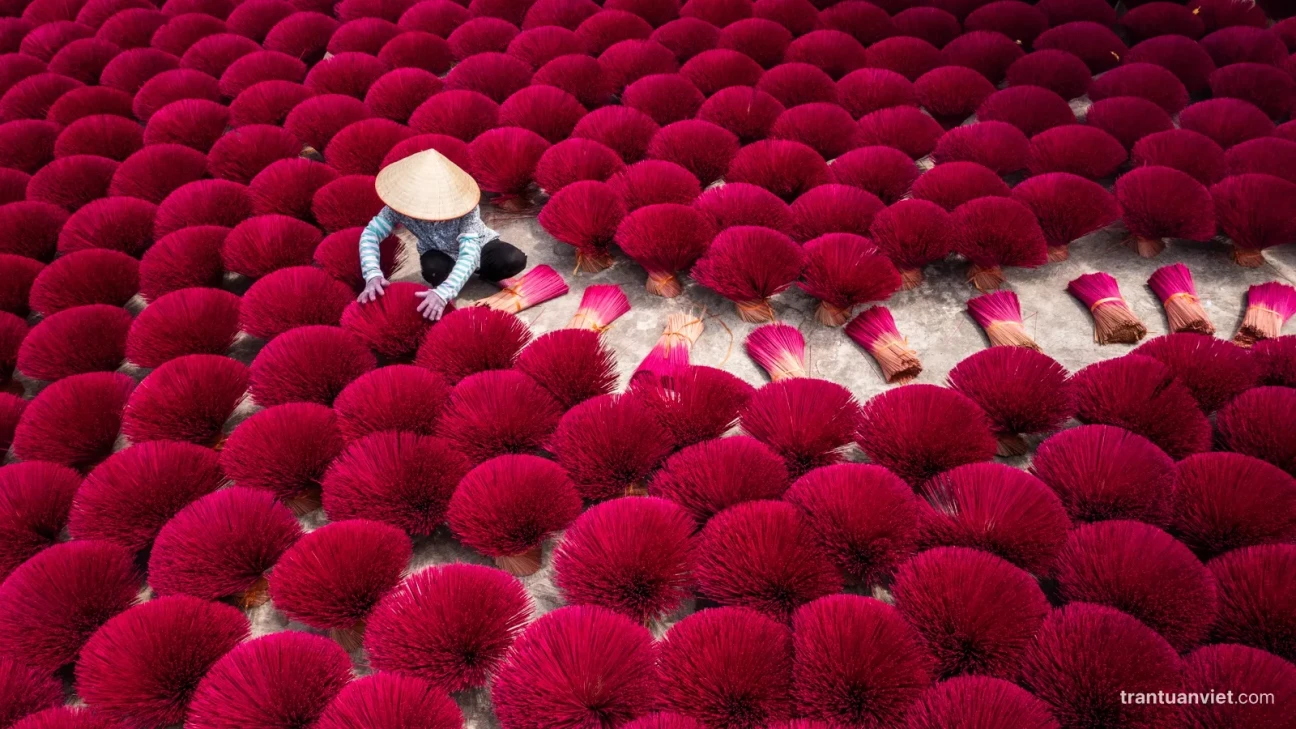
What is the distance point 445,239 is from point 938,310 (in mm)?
1108

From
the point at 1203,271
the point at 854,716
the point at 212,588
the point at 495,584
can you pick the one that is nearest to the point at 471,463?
the point at 495,584

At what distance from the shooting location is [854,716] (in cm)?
126

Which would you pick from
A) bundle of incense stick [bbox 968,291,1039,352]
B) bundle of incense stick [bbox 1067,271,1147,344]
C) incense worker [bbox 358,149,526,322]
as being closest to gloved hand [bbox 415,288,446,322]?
incense worker [bbox 358,149,526,322]

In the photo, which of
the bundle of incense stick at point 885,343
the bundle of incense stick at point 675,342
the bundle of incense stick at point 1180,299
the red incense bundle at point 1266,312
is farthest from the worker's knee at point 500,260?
the red incense bundle at point 1266,312

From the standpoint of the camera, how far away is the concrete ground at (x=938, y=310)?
195 cm

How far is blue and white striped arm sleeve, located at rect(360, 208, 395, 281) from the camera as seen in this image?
6.36ft

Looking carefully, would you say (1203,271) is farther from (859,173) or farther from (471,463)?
(471,463)

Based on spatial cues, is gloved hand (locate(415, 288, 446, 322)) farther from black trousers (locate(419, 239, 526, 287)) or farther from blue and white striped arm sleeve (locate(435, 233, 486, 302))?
black trousers (locate(419, 239, 526, 287))

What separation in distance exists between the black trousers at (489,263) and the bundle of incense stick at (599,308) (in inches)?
7.1

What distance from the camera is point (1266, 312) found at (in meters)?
1.94

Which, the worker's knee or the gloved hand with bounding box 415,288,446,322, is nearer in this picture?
the gloved hand with bounding box 415,288,446,322

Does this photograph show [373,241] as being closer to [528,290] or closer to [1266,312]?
[528,290]

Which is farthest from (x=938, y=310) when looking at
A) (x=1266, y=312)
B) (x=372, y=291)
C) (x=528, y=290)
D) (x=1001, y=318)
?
(x=372, y=291)

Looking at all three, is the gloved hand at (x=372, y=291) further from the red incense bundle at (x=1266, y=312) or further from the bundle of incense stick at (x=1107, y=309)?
the red incense bundle at (x=1266, y=312)
